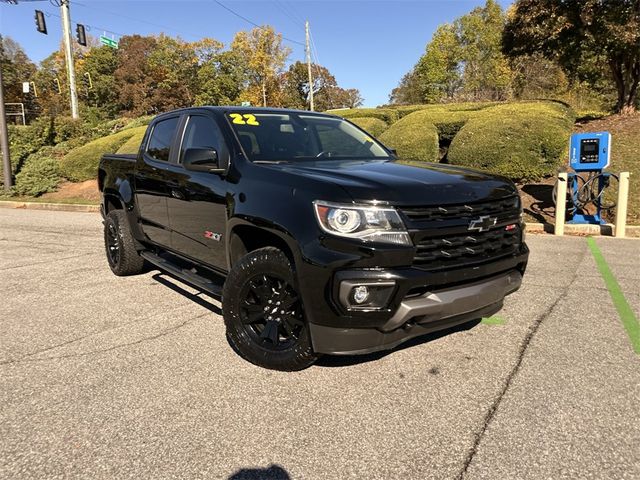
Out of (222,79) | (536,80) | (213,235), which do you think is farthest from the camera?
(222,79)

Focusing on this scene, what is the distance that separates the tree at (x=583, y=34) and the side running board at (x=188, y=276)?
12.2 metres

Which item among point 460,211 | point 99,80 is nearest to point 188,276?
point 460,211

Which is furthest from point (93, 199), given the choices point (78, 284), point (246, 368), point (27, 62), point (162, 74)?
point (27, 62)

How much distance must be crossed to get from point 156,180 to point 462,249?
10.2ft

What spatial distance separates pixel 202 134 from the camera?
4332 millimetres

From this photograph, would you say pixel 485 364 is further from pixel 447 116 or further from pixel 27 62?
pixel 27 62

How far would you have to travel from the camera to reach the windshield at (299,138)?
3.90 m

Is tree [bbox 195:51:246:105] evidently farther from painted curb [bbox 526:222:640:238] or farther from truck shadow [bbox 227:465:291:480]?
truck shadow [bbox 227:465:291:480]

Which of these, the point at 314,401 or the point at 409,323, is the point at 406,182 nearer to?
the point at 409,323

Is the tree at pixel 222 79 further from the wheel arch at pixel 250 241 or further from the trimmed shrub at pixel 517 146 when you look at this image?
the wheel arch at pixel 250 241

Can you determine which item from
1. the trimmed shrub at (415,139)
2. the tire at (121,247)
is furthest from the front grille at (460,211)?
the trimmed shrub at (415,139)

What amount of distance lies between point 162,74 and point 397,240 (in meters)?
55.1

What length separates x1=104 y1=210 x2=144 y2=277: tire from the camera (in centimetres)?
561

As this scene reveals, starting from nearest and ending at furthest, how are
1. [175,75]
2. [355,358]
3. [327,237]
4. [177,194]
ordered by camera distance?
[327,237] < [355,358] < [177,194] < [175,75]
